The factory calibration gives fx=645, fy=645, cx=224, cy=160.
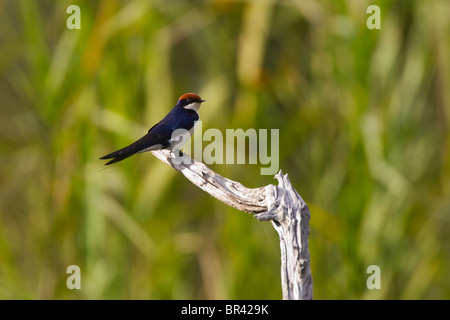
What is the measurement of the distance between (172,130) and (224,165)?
2.96 feet

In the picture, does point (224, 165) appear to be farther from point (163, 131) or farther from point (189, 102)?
point (163, 131)

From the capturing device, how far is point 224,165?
300 cm

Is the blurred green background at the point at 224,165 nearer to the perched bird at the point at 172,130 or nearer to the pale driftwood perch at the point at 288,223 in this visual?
the perched bird at the point at 172,130

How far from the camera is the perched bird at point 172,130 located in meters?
1.97

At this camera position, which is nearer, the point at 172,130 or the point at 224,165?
the point at 172,130

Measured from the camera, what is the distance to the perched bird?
1.97 metres

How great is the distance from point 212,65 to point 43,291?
54.3 inches

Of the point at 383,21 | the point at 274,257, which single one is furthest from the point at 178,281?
Result: the point at 383,21

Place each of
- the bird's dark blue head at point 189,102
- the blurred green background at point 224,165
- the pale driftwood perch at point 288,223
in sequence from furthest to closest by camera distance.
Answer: the blurred green background at point 224,165 → the bird's dark blue head at point 189,102 → the pale driftwood perch at point 288,223

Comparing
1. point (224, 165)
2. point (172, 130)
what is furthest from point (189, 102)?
point (224, 165)

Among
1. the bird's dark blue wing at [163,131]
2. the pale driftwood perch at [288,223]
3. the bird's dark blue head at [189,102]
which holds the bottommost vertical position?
the pale driftwood perch at [288,223]

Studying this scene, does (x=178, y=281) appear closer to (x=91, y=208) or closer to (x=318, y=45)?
(x=91, y=208)

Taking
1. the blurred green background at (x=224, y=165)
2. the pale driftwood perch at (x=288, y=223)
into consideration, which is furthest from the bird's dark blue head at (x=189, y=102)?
the pale driftwood perch at (x=288, y=223)

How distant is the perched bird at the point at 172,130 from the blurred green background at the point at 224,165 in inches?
17.4
